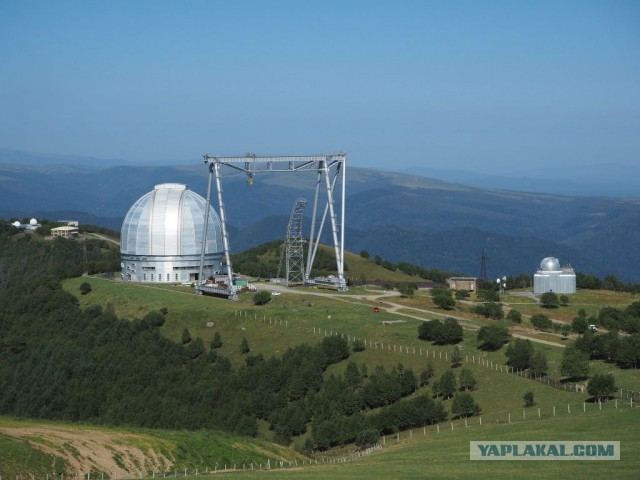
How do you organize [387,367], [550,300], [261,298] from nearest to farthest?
[387,367] < [261,298] < [550,300]

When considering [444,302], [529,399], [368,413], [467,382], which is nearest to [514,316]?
[444,302]

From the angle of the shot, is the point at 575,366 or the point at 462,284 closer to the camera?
the point at 575,366

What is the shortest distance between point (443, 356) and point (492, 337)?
3991 mm

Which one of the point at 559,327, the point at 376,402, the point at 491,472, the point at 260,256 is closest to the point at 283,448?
the point at 376,402

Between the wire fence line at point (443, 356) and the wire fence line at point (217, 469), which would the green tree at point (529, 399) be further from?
the wire fence line at point (217, 469)

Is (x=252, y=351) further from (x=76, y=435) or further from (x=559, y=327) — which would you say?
(x=76, y=435)

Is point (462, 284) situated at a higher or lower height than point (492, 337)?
lower

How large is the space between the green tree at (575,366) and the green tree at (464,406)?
7734 millimetres

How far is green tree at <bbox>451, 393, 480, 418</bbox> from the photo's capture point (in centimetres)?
7000

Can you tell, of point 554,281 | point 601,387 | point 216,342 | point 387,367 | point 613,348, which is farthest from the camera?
point 554,281

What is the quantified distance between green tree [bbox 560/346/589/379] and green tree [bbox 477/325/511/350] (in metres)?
8.56

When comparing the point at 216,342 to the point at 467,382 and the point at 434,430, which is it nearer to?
the point at 467,382

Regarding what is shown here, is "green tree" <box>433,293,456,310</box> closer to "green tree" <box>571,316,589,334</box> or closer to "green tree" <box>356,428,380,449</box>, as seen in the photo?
"green tree" <box>571,316,589,334</box>

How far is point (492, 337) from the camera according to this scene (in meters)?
84.6
